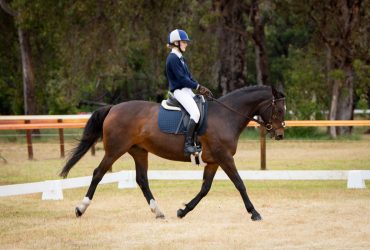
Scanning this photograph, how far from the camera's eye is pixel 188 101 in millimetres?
10883

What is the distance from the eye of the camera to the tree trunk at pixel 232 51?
29.2 m

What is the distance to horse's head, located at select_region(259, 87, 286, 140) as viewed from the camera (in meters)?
11.2

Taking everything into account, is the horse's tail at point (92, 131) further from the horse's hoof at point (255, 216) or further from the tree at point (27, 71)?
the tree at point (27, 71)

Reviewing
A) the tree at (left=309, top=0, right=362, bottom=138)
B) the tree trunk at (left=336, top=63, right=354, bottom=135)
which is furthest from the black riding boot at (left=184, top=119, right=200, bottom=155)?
the tree trunk at (left=336, top=63, right=354, bottom=135)

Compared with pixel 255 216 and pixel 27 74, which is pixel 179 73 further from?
pixel 27 74

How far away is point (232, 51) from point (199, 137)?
1915cm

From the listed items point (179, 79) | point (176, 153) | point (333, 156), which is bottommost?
point (333, 156)

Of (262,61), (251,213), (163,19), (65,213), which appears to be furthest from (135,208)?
(262,61)

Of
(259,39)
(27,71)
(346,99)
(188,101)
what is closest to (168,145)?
(188,101)

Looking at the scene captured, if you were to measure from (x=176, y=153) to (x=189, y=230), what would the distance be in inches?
62.1

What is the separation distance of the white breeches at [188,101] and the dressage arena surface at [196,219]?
4.59 ft

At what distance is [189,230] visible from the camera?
987 centimetres

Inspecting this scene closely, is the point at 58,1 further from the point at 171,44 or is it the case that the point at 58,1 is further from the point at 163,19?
the point at 171,44

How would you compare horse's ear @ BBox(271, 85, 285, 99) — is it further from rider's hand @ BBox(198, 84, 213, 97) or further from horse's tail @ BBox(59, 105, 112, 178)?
horse's tail @ BBox(59, 105, 112, 178)
